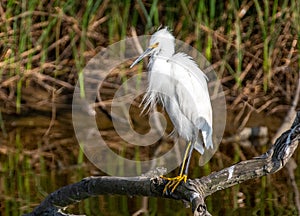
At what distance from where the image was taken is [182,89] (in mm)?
2545

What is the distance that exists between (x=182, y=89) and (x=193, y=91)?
0.04m

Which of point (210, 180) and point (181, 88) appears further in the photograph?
point (181, 88)

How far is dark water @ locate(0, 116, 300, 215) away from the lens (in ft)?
11.9

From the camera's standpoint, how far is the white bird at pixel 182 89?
8.25ft

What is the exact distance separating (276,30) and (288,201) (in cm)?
138

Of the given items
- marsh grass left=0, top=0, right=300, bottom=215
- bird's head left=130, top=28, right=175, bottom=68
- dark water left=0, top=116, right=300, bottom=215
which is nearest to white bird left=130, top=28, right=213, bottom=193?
bird's head left=130, top=28, right=175, bottom=68

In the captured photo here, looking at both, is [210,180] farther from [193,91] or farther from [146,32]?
[146,32]

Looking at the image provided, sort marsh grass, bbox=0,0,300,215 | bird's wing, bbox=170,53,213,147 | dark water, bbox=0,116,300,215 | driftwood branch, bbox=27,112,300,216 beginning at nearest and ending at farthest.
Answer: driftwood branch, bbox=27,112,300,216
bird's wing, bbox=170,53,213,147
dark water, bbox=0,116,300,215
marsh grass, bbox=0,0,300,215

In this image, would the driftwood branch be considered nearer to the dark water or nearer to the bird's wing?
the bird's wing

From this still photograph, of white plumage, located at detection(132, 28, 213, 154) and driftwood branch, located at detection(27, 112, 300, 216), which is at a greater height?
white plumage, located at detection(132, 28, 213, 154)

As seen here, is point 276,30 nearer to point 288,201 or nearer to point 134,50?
point 134,50

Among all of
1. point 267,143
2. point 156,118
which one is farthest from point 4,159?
point 267,143

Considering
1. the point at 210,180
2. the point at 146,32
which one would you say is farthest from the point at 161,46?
the point at 146,32

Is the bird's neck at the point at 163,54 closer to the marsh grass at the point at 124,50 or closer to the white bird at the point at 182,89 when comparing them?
the white bird at the point at 182,89
